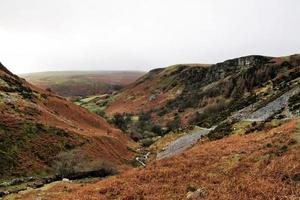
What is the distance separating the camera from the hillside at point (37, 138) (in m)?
46.2

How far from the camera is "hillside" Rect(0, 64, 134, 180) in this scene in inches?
1817

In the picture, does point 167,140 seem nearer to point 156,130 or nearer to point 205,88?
point 156,130

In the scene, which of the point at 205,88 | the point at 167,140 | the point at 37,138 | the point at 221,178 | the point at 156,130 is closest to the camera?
the point at 221,178

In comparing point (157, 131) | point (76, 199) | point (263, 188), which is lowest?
point (157, 131)

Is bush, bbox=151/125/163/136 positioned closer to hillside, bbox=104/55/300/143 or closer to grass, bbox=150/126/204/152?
hillside, bbox=104/55/300/143

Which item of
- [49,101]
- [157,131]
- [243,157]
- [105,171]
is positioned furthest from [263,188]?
[157,131]

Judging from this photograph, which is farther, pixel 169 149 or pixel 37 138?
pixel 169 149

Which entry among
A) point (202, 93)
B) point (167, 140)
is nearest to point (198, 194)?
point (167, 140)

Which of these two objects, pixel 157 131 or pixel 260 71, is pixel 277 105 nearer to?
pixel 157 131

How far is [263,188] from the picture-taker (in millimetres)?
18578

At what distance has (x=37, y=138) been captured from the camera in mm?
51781

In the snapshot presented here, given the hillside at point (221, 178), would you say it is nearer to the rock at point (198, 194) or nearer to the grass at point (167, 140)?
the rock at point (198, 194)

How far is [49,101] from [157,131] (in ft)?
117

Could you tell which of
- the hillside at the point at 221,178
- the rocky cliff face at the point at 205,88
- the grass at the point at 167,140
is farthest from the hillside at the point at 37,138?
the rocky cliff face at the point at 205,88
